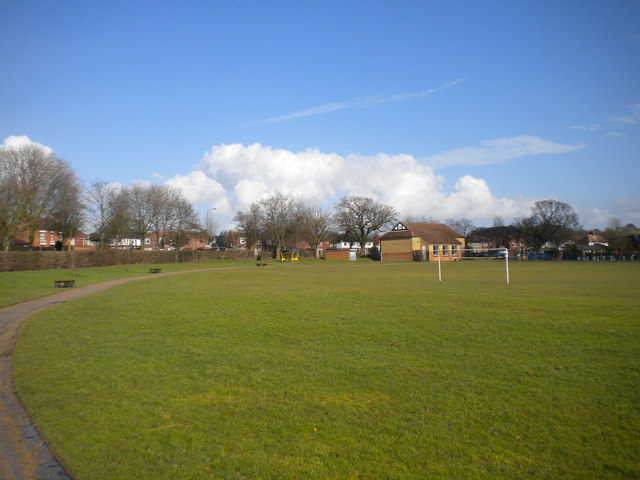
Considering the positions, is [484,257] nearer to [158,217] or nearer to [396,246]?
[396,246]

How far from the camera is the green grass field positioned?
4984mm

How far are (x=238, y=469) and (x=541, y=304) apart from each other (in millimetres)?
14786

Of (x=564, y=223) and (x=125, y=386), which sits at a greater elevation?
(x=564, y=223)

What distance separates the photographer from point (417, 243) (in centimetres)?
8525

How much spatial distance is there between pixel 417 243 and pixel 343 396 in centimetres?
8031

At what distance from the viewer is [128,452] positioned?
5371 millimetres

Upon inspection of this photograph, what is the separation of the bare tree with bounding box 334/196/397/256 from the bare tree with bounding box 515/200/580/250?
34.8m

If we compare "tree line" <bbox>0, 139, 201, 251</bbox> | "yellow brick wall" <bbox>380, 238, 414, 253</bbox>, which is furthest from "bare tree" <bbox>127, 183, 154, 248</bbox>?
"yellow brick wall" <bbox>380, 238, 414, 253</bbox>

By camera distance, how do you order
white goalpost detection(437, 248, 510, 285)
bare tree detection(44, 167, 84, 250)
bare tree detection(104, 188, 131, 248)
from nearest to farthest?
white goalpost detection(437, 248, 510, 285)
bare tree detection(44, 167, 84, 250)
bare tree detection(104, 188, 131, 248)

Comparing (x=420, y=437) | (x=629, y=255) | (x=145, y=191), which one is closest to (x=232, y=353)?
(x=420, y=437)

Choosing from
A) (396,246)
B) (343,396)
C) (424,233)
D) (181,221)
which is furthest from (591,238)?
(343,396)

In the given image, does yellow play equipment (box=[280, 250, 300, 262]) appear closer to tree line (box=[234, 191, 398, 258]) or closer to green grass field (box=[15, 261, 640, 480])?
tree line (box=[234, 191, 398, 258])

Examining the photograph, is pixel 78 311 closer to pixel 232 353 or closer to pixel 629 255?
pixel 232 353

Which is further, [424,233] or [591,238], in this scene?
[591,238]
